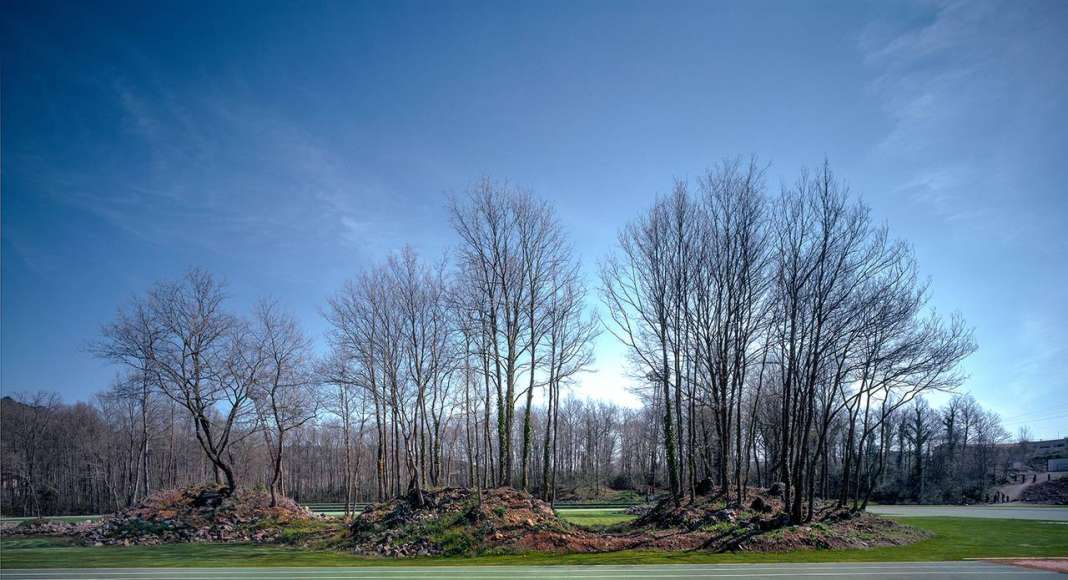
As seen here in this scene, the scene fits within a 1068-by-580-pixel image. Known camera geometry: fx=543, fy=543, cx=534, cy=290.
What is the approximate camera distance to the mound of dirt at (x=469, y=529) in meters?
20.2

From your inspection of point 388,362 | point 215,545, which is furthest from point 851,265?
point 215,545

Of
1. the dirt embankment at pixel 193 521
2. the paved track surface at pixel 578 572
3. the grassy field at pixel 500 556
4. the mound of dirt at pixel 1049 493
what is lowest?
the mound of dirt at pixel 1049 493

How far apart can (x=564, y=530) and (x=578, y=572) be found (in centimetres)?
571

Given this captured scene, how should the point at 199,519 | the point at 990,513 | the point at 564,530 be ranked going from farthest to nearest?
the point at 990,513 < the point at 199,519 < the point at 564,530

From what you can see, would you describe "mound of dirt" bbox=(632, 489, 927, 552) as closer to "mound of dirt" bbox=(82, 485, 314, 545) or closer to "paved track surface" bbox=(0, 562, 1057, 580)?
"paved track surface" bbox=(0, 562, 1057, 580)

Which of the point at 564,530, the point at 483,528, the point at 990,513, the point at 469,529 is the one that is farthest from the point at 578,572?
the point at 990,513

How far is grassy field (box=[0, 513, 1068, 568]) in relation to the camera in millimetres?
18203

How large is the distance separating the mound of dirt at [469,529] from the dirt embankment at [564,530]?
37 mm

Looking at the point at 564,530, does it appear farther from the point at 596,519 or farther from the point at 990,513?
the point at 990,513

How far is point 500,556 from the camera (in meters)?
19.3

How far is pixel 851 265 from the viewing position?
77.9 ft

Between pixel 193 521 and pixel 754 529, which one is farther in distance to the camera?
pixel 193 521

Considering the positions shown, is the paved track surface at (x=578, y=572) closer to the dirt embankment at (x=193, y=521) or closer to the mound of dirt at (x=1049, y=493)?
the dirt embankment at (x=193, y=521)

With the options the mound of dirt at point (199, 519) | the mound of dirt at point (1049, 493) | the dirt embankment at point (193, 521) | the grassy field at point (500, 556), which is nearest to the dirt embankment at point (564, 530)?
the grassy field at point (500, 556)
